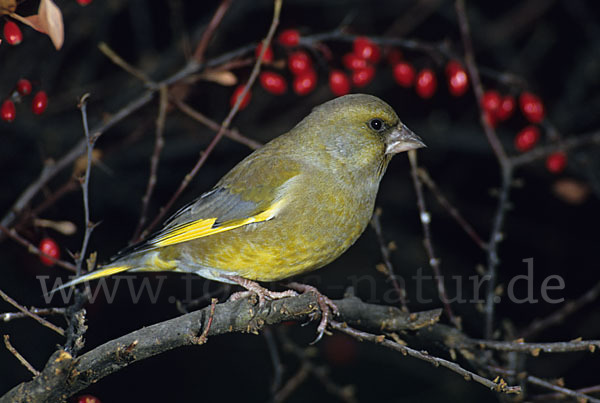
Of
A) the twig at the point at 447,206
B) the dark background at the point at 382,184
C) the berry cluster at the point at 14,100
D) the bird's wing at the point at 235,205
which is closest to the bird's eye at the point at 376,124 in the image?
the twig at the point at 447,206

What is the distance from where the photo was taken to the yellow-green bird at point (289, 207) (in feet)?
10.2

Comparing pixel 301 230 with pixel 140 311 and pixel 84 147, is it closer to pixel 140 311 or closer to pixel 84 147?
pixel 84 147

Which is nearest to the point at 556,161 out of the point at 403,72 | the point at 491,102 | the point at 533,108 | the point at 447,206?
the point at 533,108

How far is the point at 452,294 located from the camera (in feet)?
16.3

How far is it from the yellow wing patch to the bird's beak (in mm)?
630

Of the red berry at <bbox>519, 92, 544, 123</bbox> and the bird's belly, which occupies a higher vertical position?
the red berry at <bbox>519, 92, 544, 123</bbox>

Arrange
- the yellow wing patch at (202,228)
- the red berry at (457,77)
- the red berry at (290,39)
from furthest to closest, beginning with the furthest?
the red berry at (457,77) → the red berry at (290,39) → the yellow wing patch at (202,228)

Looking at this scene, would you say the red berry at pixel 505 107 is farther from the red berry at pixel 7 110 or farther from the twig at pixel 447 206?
the red berry at pixel 7 110

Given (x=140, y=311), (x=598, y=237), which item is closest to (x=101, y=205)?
(x=140, y=311)

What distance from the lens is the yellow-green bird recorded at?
310 centimetres

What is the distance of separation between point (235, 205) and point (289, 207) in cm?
32

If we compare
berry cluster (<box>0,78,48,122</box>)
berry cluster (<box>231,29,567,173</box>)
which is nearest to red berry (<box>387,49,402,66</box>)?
berry cluster (<box>231,29,567,173</box>)

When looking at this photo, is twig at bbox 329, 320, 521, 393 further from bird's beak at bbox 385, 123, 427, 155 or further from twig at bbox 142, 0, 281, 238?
bird's beak at bbox 385, 123, 427, 155

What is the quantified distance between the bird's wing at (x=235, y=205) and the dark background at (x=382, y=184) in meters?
1.15
